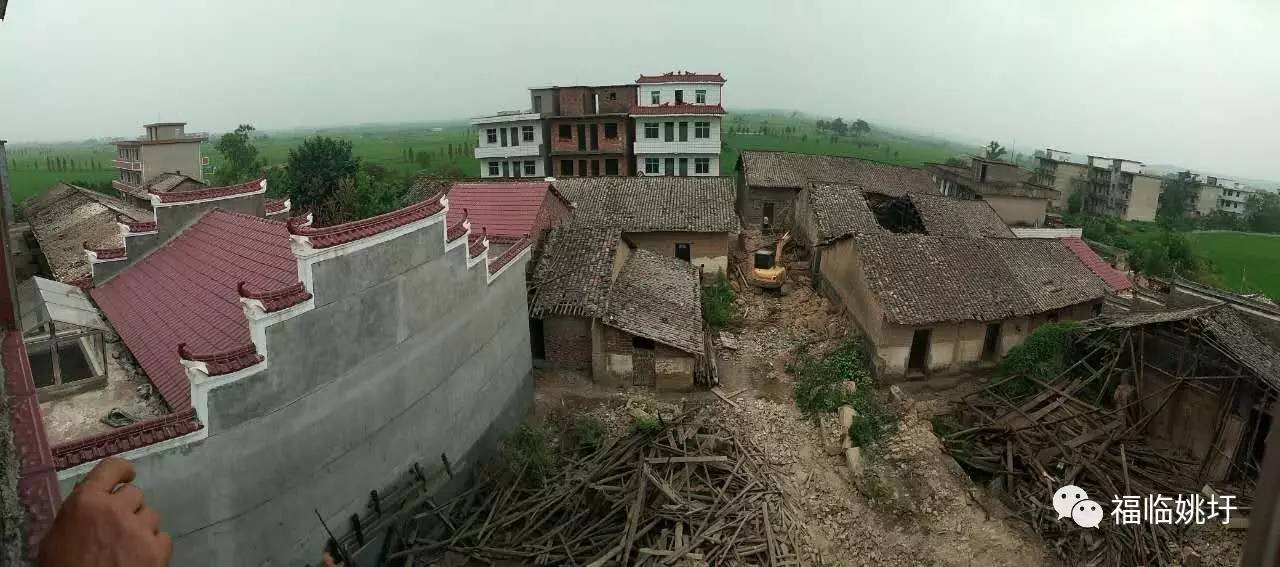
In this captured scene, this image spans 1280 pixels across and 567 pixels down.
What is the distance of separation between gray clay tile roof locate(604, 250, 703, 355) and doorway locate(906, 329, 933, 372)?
5906mm

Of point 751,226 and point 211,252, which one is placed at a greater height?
point 211,252

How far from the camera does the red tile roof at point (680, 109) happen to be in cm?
3909

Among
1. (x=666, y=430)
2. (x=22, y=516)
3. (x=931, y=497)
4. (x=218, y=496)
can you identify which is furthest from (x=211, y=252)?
(x=931, y=497)

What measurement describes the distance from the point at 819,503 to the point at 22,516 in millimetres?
Result: 12722

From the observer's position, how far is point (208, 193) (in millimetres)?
15875

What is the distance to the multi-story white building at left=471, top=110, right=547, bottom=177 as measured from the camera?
1622 inches

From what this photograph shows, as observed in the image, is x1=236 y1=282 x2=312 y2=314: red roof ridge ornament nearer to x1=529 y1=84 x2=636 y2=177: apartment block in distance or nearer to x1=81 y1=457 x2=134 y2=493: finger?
x1=81 y1=457 x2=134 y2=493: finger

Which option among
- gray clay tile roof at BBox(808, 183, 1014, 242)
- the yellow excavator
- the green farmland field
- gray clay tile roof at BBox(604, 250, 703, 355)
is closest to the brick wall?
gray clay tile roof at BBox(604, 250, 703, 355)

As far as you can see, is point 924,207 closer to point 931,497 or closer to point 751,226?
point 751,226

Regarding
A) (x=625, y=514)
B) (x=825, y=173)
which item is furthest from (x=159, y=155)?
(x=625, y=514)

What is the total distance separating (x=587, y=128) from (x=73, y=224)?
81.6 feet

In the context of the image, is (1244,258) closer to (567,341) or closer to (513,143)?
(513,143)

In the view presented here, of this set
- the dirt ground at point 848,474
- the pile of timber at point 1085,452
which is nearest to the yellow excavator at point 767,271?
the dirt ground at point 848,474

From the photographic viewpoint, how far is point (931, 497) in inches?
533
